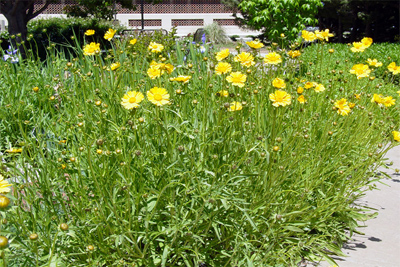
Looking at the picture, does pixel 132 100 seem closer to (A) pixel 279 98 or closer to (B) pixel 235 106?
(B) pixel 235 106

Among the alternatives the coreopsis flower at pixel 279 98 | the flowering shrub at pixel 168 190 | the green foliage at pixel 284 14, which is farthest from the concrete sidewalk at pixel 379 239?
the green foliage at pixel 284 14

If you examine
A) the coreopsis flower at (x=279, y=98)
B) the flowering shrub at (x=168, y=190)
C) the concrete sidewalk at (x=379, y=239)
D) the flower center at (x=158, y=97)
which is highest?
the flower center at (x=158, y=97)

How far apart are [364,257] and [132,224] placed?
1350 millimetres

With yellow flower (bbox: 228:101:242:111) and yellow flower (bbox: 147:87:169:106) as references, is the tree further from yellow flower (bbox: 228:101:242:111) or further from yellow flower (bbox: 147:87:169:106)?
→ yellow flower (bbox: 147:87:169:106)

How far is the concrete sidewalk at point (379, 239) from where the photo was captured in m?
2.28

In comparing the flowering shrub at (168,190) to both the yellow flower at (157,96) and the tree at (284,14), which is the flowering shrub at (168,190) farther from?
the tree at (284,14)

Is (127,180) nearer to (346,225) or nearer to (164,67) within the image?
(164,67)

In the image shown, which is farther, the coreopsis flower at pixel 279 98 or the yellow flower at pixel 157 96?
the coreopsis flower at pixel 279 98

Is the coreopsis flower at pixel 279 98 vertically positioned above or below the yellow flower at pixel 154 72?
below

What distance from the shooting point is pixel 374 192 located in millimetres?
3117

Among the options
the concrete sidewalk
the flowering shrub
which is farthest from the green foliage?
the flowering shrub

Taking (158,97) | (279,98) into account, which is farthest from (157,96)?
(279,98)

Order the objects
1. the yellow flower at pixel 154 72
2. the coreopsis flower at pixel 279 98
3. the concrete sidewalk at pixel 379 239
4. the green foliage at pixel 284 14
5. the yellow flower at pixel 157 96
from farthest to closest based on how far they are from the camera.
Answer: the green foliage at pixel 284 14
the concrete sidewalk at pixel 379 239
the yellow flower at pixel 154 72
the coreopsis flower at pixel 279 98
the yellow flower at pixel 157 96

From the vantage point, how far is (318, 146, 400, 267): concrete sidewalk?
228 cm
